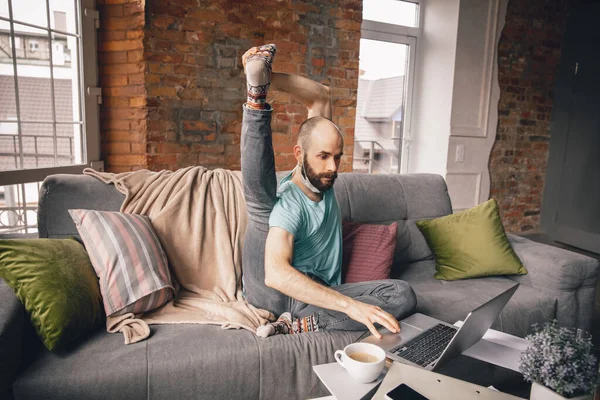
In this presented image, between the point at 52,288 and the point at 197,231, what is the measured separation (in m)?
0.60

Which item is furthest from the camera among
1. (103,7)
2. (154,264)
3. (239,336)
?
(103,7)

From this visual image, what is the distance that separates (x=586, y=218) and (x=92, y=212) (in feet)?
14.8

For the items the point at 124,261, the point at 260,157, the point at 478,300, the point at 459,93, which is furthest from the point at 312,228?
the point at 459,93

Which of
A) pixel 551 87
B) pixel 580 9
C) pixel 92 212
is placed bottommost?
pixel 92 212

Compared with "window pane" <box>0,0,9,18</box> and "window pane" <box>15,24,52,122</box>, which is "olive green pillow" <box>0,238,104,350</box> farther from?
"window pane" <box>0,0,9,18</box>

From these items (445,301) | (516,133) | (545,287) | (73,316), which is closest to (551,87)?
(516,133)

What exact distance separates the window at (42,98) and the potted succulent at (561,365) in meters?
2.56

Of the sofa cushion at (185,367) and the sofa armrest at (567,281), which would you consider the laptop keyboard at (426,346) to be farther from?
the sofa armrest at (567,281)

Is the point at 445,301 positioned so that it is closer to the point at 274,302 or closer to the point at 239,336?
the point at 274,302

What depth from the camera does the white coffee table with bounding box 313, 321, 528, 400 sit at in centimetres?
96

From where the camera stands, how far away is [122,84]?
108 inches

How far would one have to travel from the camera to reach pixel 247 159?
1469 millimetres

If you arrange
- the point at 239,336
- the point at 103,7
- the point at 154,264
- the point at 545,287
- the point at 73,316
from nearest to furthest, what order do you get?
1. the point at 73,316
2. the point at 239,336
3. the point at 154,264
4. the point at 545,287
5. the point at 103,7

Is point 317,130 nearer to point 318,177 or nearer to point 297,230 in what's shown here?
point 318,177
